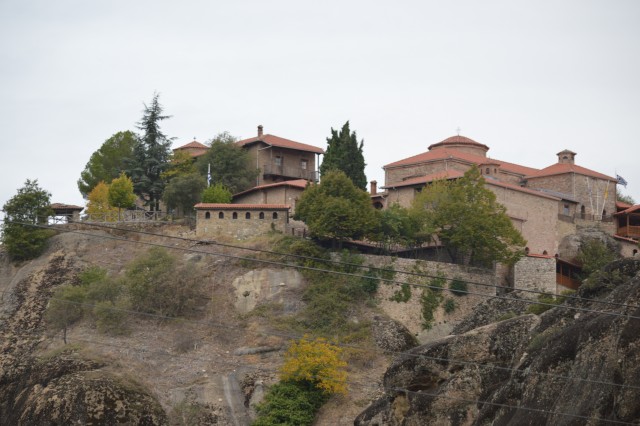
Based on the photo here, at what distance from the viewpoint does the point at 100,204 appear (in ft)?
269

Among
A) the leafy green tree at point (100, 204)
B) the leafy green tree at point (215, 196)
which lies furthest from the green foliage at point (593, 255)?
the leafy green tree at point (100, 204)

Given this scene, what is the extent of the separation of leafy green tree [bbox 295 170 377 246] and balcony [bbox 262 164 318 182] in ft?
47.9

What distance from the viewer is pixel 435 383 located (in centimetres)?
4662

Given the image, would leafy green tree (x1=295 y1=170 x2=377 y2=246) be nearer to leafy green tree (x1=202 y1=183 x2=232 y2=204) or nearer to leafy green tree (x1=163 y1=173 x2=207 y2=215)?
leafy green tree (x1=202 y1=183 x2=232 y2=204)

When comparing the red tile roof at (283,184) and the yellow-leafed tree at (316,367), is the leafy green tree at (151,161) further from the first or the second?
the yellow-leafed tree at (316,367)

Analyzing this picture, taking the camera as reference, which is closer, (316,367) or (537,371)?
(537,371)

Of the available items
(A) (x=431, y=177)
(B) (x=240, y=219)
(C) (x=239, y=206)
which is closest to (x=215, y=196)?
(C) (x=239, y=206)

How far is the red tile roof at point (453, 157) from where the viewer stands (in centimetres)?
8400

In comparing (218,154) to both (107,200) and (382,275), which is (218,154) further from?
(382,275)

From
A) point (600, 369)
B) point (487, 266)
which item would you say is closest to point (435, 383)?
point (600, 369)

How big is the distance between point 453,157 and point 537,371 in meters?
47.0

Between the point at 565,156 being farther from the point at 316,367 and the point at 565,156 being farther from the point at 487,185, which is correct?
the point at 316,367

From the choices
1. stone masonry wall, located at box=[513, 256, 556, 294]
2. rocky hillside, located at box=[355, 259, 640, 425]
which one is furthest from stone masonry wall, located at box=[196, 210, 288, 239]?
rocky hillside, located at box=[355, 259, 640, 425]

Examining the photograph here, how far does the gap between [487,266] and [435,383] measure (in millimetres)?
24287
